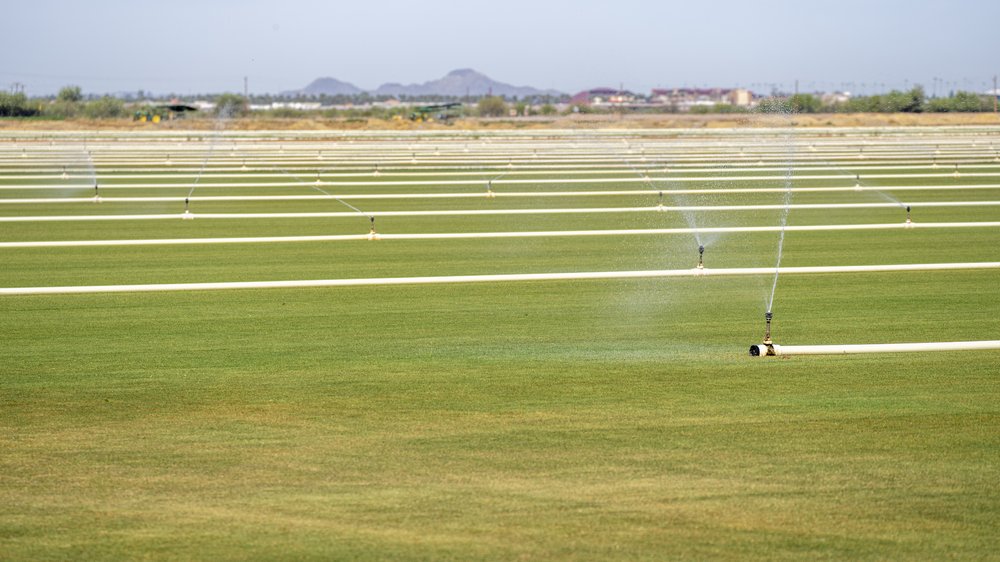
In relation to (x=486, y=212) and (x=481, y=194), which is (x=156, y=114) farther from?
(x=486, y=212)

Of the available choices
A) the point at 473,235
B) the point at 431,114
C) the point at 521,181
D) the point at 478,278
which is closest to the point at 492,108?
the point at 431,114

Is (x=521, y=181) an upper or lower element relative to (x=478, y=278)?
upper

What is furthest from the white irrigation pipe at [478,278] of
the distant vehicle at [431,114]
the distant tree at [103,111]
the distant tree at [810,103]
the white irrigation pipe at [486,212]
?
the distant tree at [103,111]

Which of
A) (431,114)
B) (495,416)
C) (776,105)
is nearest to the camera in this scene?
(495,416)

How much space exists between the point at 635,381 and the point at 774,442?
5.62 feet

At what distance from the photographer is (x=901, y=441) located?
666 cm

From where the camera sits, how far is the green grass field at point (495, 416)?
5305mm

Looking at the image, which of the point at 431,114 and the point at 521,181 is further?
the point at 431,114

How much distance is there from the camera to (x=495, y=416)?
7.30 metres

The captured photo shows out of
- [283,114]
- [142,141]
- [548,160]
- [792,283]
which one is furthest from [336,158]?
[283,114]

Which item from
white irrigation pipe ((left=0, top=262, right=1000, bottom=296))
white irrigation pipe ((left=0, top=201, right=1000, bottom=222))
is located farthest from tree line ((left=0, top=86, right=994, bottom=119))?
white irrigation pipe ((left=0, top=262, right=1000, bottom=296))

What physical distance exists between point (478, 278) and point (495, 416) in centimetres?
620

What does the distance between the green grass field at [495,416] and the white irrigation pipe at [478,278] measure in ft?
1.12

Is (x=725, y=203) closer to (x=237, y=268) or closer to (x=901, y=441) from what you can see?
(x=237, y=268)
